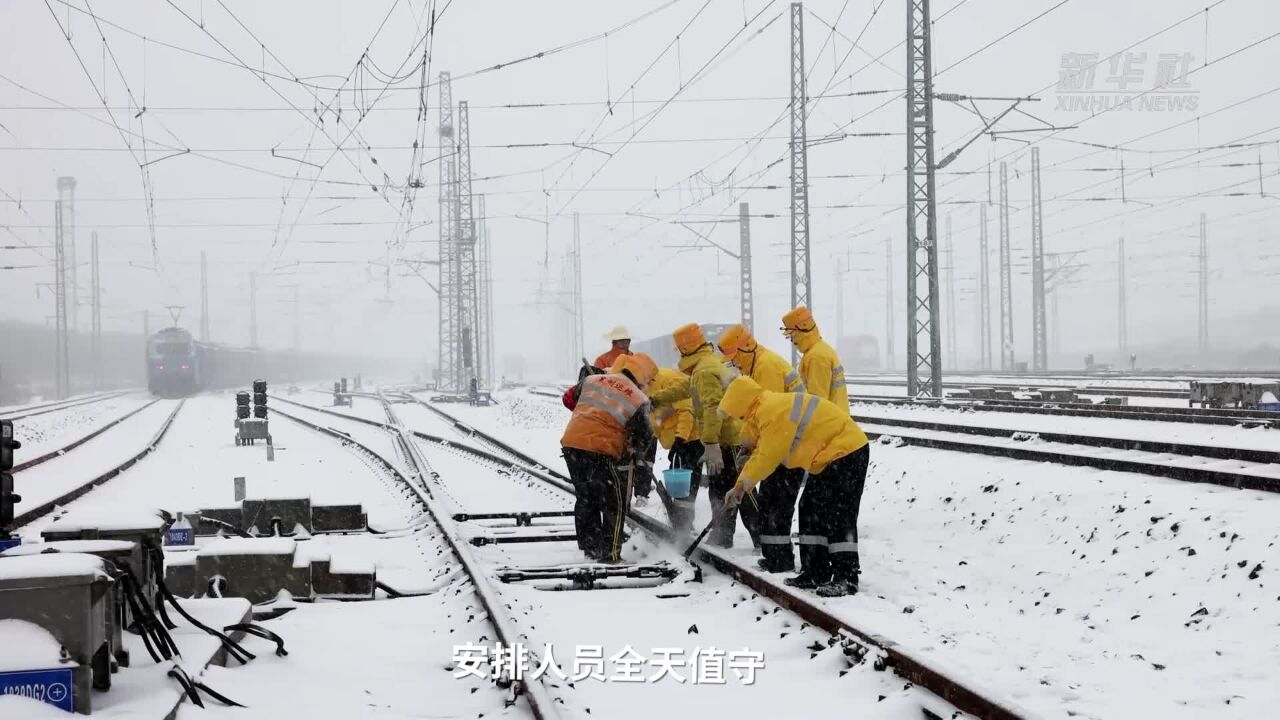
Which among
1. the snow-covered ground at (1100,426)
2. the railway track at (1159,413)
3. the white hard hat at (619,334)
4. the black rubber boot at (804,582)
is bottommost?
the black rubber boot at (804,582)

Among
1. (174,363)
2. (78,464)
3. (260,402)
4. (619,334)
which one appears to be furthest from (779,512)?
(174,363)

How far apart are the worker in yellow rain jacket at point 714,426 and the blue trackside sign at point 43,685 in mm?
5234

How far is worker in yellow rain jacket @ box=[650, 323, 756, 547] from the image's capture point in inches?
357

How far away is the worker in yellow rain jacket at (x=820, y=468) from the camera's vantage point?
23.8 feet

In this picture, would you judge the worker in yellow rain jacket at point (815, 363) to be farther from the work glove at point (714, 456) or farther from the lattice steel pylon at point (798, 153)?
the lattice steel pylon at point (798, 153)

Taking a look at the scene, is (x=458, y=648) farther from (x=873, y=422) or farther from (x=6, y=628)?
(x=873, y=422)

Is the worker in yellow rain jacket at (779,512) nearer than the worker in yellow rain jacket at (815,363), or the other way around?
the worker in yellow rain jacket at (779,512)

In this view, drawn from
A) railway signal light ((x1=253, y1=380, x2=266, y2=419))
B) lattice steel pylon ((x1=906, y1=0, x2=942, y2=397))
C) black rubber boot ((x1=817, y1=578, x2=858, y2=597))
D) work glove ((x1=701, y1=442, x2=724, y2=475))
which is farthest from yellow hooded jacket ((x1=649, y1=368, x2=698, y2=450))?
railway signal light ((x1=253, y1=380, x2=266, y2=419))

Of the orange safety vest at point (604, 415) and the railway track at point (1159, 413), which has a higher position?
the orange safety vest at point (604, 415)

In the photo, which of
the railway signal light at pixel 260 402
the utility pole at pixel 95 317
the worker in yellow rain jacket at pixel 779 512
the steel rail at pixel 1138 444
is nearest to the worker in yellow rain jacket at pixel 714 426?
the worker in yellow rain jacket at pixel 779 512

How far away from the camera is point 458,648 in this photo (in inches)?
235

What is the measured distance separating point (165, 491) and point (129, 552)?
11.1 metres
